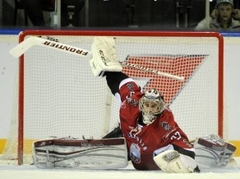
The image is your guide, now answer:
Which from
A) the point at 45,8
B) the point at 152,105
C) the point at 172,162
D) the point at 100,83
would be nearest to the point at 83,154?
the point at 152,105

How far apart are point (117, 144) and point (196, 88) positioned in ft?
3.37

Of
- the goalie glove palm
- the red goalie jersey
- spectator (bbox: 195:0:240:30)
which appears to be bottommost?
the red goalie jersey

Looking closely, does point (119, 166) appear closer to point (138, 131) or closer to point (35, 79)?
point (138, 131)

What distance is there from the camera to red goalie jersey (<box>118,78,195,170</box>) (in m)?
3.33

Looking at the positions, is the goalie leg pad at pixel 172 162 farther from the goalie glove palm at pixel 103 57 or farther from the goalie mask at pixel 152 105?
the goalie glove palm at pixel 103 57

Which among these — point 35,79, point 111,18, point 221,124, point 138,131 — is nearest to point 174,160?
point 138,131

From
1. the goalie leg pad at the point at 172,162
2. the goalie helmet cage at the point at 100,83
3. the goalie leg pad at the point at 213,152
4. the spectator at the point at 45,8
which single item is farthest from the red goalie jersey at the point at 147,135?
the spectator at the point at 45,8

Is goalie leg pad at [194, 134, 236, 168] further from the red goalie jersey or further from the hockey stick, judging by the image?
the hockey stick

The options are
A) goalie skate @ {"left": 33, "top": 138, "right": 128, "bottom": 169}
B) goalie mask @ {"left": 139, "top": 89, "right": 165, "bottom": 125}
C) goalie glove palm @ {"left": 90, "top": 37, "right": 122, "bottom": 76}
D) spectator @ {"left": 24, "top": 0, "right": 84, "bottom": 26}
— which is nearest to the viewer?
goalie mask @ {"left": 139, "top": 89, "right": 165, "bottom": 125}

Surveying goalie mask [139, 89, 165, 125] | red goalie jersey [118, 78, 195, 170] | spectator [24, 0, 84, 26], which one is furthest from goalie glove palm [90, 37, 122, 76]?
spectator [24, 0, 84, 26]

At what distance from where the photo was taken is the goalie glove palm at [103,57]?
3654mm

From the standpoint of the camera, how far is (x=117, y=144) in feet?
11.6

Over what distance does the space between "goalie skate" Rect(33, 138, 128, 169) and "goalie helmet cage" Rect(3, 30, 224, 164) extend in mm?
513

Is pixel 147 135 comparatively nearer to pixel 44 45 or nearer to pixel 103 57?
pixel 103 57
